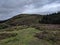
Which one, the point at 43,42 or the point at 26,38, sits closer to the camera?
the point at 43,42

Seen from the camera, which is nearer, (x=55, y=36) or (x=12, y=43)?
(x=12, y=43)

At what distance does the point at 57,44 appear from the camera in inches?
1529

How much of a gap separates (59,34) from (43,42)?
7.47 meters

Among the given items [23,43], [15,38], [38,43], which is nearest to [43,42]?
[38,43]

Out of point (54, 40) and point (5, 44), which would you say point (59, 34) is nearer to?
point (54, 40)

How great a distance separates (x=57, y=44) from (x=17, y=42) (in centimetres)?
832

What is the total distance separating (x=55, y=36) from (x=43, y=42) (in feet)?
18.2

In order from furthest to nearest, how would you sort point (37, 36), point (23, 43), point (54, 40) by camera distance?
point (37, 36), point (54, 40), point (23, 43)

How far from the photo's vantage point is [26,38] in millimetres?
41750

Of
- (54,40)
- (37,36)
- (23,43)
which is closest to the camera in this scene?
(23,43)

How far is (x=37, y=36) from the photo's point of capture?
1702 inches

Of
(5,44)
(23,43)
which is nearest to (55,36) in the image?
(23,43)

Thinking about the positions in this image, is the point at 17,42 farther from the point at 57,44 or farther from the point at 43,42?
the point at 57,44

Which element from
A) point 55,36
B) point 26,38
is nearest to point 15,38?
point 26,38
